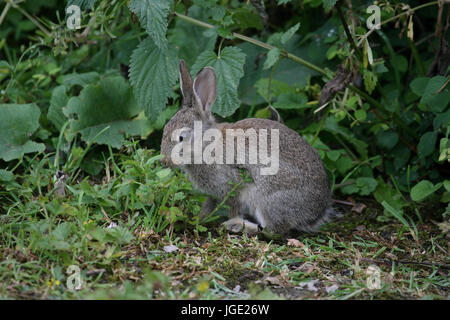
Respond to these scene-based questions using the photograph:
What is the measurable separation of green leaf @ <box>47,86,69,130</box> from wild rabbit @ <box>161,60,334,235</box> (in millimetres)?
1223

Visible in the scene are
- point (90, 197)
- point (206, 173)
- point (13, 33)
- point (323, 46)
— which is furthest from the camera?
point (13, 33)

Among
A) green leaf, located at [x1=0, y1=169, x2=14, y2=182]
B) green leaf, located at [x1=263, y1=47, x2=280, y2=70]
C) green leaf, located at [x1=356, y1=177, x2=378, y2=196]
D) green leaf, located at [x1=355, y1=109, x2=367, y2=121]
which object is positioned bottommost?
green leaf, located at [x1=356, y1=177, x2=378, y2=196]

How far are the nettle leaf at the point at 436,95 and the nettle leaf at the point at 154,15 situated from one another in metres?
2.13

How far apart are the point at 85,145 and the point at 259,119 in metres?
1.60

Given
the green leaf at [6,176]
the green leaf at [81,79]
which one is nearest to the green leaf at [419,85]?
the green leaf at [81,79]

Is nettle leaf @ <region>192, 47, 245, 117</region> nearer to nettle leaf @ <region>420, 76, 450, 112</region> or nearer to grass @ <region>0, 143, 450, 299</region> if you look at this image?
grass @ <region>0, 143, 450, 299</region>

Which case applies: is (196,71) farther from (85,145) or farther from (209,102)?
(85,145)

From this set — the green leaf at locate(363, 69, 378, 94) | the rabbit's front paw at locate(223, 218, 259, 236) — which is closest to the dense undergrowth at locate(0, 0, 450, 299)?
the green leaf at locate(363, 69, 378, 94)

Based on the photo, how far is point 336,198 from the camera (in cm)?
535

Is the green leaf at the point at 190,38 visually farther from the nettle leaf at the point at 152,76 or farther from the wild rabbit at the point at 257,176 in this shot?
the wild rabbit at the point at 257,176

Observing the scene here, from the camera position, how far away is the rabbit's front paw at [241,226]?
14.8 ft

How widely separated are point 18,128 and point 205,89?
167cm

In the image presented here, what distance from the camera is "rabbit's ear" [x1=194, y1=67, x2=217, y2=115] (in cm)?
459

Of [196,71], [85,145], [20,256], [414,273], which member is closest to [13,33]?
[85,145]
